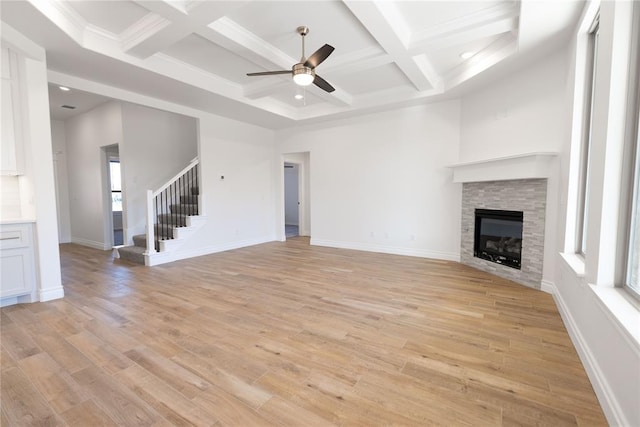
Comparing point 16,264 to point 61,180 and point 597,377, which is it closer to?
point 597,377

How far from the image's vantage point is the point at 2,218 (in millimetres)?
3465

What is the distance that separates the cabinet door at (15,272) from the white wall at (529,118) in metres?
6.18

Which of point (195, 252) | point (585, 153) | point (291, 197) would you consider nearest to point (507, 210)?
point (585, 153)

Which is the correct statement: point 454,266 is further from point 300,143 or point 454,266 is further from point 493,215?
point 300,143

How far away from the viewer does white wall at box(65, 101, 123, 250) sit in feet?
20.9

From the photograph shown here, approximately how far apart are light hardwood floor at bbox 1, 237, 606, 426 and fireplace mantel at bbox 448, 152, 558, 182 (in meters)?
1.48

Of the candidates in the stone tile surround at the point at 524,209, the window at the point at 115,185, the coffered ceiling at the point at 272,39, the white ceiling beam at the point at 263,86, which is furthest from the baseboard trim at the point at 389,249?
the window at the point at 115,185

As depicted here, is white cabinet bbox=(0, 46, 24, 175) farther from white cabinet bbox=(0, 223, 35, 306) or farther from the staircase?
the staircase

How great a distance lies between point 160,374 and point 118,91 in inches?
175

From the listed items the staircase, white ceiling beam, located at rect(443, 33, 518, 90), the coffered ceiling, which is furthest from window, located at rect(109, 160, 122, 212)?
white ceiling beam, located at rect(443, 33, 518, 90)

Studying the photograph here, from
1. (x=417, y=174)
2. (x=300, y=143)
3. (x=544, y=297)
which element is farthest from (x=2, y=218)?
(x=544, y=297)

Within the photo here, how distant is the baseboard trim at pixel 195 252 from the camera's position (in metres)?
5.18

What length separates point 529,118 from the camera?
12.8ft

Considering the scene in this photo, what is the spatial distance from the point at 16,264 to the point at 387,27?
192 inches
